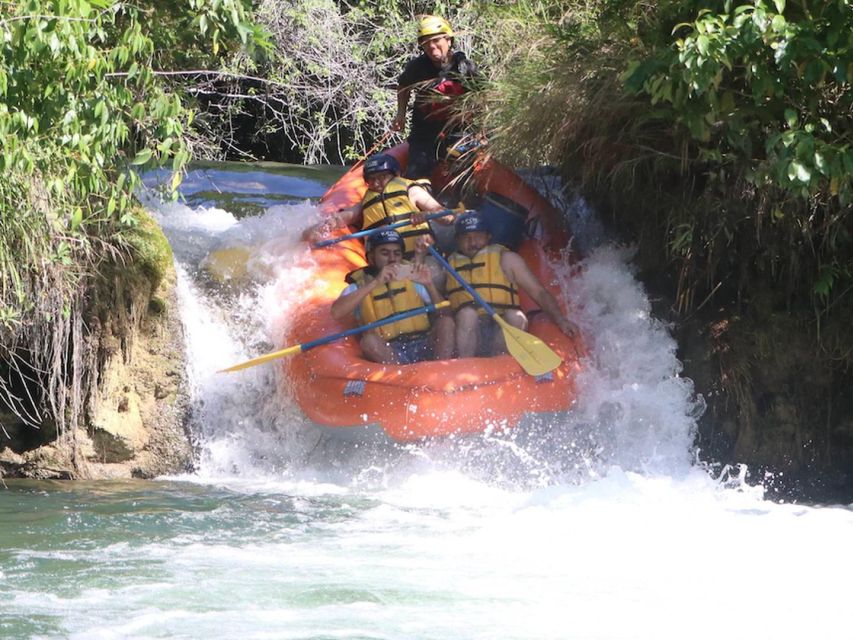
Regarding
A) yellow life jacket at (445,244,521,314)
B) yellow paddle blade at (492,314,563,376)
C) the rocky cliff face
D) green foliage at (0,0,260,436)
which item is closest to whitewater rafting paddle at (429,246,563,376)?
yellow paddle blade at (492,314,563,376)

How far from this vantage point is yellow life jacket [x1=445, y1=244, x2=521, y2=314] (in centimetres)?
607

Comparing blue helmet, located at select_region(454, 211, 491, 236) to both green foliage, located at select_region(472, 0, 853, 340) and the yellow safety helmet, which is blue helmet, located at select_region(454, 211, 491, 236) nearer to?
green foliage, located at select_region(472, 0, 853, 340)

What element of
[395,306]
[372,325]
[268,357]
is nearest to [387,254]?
[395,306]

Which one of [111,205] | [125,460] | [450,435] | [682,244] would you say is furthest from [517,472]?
[111,205]

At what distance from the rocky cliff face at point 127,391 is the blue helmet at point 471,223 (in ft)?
4.60

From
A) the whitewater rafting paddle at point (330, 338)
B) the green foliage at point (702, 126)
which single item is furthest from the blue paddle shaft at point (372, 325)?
the green foliage at point (702, 126)

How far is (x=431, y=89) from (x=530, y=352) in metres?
1.74

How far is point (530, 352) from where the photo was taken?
568 cm

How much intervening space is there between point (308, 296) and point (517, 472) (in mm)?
1536

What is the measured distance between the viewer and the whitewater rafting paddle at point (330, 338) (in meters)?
5.91

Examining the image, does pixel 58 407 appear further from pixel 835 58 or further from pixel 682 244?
pixel 835 58

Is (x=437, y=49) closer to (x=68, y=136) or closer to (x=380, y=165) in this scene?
(x=380, y=165)

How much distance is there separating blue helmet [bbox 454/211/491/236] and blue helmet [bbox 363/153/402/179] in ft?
2.02

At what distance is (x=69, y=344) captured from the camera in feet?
18.4
